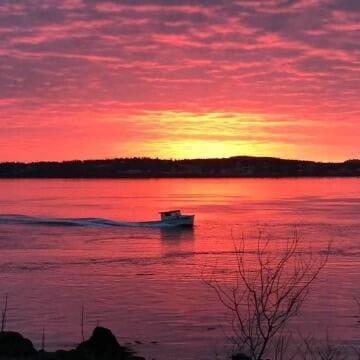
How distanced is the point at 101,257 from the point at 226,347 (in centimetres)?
1601

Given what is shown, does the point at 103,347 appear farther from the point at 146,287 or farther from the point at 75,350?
the point at 146,287

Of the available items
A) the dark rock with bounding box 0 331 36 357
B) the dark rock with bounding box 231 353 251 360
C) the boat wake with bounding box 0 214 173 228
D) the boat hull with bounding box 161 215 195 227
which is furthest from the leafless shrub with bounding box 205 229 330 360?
the boat wake with bounding box 0 214 173 228

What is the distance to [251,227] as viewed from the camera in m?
46.2

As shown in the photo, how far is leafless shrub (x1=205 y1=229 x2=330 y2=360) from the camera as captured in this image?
13070 mm

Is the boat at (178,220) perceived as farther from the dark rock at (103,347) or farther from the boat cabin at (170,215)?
the dark rock at (103,347)

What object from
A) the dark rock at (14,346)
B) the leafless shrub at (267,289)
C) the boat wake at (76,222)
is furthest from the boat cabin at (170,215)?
the dark rock at (14,346)

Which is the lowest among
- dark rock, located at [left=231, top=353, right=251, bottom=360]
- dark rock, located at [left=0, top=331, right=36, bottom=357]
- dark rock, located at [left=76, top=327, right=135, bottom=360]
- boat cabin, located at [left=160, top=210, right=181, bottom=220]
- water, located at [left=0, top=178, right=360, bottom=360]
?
water, located at [left=0, top=178, right=360, bottom=360]

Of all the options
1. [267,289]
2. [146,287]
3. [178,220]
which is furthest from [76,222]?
[267,289]

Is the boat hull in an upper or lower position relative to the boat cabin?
lower

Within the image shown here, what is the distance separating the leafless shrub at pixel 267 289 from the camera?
1307cm

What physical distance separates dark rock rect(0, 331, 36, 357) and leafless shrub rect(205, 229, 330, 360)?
10.7ft

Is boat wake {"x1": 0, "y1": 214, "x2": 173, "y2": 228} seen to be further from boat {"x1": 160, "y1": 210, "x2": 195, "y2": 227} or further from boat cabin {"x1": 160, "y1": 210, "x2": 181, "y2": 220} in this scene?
boat cabin {"x1": 160, "y1": 210, "x2": 181, "y2": 220}

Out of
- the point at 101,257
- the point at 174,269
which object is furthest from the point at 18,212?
the point at 174,269

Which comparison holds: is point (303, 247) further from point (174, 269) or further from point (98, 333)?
point (98, 333)
